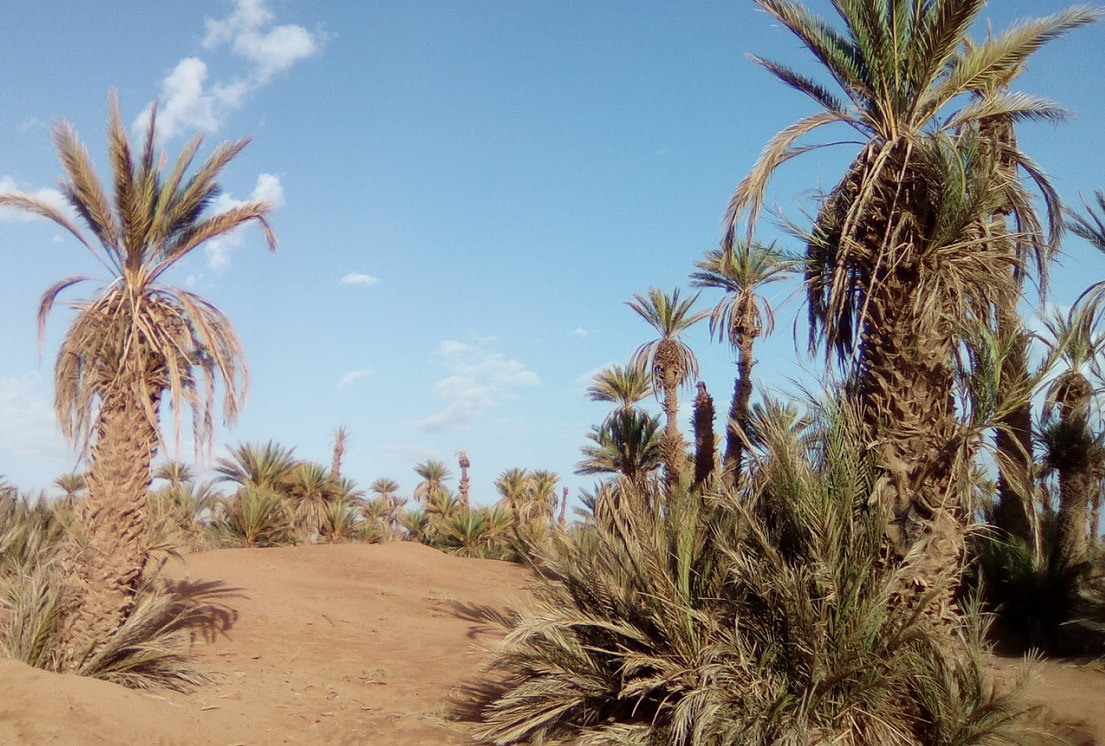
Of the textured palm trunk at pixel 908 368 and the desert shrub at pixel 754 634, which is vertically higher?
the textured palm trunk at pixel 908 368

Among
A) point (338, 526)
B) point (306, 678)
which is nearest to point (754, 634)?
point (306, 678)

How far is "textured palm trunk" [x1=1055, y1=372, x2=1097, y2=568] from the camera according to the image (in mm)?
13992

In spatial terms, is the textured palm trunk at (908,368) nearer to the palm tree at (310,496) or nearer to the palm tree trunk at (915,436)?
the palm tree trunk at (915,436)

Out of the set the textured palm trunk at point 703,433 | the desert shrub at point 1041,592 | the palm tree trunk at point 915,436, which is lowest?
the desert shrub at point 1041,592

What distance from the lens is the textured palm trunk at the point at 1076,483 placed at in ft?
45.9

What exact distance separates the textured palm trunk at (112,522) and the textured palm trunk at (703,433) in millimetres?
15666

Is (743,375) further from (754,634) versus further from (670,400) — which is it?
(754,634)

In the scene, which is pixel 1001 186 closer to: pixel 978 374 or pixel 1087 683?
pixel 978 374

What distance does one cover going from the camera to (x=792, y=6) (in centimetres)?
981

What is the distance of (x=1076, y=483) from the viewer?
14.9 metres

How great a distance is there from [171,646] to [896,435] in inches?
334

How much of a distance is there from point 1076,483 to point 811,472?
1008cm

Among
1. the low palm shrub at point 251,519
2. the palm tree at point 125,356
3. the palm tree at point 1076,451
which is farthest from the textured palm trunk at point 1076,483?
the low palm shrub at point 251,519

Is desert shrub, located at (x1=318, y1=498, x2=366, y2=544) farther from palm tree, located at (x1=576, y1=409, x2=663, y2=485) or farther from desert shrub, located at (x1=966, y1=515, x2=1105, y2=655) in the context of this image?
desert shrub, located at (x1=966, y1=515, x2=1105, y2=655)
